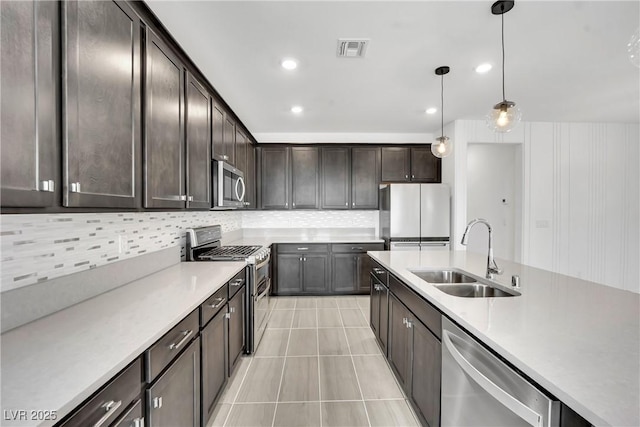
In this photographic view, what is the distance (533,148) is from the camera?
14.0 ft

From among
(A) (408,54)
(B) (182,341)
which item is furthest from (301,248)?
(B) (182,341)

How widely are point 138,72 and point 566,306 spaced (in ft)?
7.65

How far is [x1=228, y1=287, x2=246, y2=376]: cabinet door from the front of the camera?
2107 mm

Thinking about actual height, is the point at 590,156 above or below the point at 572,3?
below

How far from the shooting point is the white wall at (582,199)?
428 centimetres

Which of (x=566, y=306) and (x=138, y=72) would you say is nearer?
(x=566, y=306)

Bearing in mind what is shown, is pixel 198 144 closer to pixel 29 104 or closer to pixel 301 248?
pixel 29 104

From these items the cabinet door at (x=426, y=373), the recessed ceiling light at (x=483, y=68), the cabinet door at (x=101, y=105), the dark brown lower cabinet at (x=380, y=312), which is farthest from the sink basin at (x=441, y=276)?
the cabinet door at (x=101, y=105)

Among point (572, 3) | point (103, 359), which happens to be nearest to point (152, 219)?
point (103, 359)

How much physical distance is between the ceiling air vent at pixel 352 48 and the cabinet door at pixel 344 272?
9.41 ft

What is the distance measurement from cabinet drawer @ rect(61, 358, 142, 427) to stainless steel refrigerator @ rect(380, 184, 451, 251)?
3.65m

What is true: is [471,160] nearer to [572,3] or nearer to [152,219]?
[572,3]

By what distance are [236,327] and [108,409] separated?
1.48 meters

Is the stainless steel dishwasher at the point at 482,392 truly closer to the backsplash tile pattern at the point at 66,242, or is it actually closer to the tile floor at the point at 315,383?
the tile floor at the point at 315,383
